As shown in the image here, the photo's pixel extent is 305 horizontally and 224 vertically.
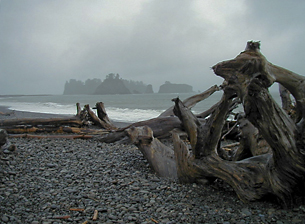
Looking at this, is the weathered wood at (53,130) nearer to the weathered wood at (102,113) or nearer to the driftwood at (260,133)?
the weathered wood at (102,113)

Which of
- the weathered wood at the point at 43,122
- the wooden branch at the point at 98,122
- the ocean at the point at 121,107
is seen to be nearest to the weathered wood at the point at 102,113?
the wooden branch at the point at 98,122

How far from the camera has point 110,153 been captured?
21.1 feet

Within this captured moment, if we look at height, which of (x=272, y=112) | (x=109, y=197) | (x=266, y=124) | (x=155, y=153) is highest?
(x=272, y=112)

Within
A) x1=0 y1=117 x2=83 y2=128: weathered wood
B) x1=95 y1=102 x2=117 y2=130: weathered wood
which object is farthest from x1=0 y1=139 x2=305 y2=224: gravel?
x1=95 y1=102 x2=117 y2=130: weathered wood

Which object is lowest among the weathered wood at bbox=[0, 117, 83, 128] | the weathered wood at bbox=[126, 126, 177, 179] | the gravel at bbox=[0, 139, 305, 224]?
the gravel at bbox=[0, 139, 305, 224]

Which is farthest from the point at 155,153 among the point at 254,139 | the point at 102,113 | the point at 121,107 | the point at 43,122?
the point at 121,107

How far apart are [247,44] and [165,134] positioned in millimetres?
5545

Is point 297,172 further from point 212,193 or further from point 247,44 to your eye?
point 247,44

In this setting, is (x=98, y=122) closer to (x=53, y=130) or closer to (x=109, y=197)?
→ (x=53, y=130)

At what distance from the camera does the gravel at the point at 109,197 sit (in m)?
3.04

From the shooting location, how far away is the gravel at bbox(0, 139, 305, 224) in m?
3.04

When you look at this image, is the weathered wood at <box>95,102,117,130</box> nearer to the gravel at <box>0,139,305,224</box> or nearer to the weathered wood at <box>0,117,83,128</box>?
the weathered wood at <box>0,117,83,128</box>

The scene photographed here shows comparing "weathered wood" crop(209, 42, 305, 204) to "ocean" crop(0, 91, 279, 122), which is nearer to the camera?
"weathered wood" crop(209, 42, 305, 204)

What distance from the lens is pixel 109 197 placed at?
3.74 meters
